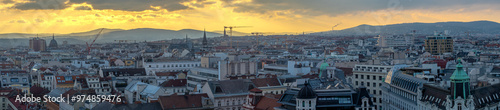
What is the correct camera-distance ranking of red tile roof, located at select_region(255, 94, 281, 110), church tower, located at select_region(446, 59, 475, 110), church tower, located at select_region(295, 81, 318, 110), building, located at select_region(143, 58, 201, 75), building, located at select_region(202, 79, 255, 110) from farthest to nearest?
building, located at select_region(143, 58, 201, 75)
building, located at select_region(202, 79, 255, 110)
red tile roof, located at select_region(255, 94, 281, 110)
church tower, located at select_region(446, 59, 475, 110)
church tower, located at select_region(295, 81, 318, 110)

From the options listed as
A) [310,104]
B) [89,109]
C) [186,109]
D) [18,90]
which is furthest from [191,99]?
[18,90]

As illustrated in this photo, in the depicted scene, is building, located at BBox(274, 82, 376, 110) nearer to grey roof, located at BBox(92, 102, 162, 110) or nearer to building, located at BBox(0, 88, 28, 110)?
grey roof, located at BBox(92, 102, 162, 110)

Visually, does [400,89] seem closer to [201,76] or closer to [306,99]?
[306,99]

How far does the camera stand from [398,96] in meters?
74.6

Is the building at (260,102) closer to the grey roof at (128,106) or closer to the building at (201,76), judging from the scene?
the grey roof at (128,106)

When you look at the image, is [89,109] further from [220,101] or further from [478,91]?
[478,91]

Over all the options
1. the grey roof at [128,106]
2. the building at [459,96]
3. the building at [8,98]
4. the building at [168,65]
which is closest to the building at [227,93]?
the grey roof at [128,106]

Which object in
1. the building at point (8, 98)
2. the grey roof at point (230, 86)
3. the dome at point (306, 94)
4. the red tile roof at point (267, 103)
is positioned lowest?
the building at point (8, 98)

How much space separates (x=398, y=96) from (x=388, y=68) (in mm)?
11340

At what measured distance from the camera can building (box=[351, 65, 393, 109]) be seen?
277ft

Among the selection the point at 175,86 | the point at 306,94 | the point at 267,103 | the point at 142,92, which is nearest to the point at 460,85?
the point at 306,94

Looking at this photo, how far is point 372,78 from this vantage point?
8700 cm

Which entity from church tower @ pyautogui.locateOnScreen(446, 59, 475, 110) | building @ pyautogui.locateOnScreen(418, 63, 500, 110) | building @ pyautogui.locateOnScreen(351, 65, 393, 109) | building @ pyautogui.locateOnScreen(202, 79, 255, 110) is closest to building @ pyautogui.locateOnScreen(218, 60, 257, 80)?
building @ pyautogui.locateOnScreen(202, 79, 255, 110)

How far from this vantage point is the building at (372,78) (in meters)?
84.4
